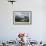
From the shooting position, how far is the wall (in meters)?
5.41

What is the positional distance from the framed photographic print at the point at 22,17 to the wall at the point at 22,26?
12cm

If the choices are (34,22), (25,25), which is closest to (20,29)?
(25,25)

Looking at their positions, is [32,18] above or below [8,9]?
below

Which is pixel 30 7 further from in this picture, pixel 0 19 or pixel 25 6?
pixel 0 19

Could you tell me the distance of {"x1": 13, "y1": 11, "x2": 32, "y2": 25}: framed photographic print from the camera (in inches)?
214

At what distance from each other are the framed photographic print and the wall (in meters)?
0.12

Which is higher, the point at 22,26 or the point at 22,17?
→ the point at 22,17

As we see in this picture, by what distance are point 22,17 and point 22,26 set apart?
1.20 ft

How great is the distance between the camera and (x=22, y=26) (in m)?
5.47

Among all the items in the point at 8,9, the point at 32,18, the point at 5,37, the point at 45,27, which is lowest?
the point at 5,37

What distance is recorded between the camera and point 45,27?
5535mm

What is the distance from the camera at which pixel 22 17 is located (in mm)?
5461

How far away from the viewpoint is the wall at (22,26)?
541cm

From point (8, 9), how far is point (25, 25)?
3.11 ft
